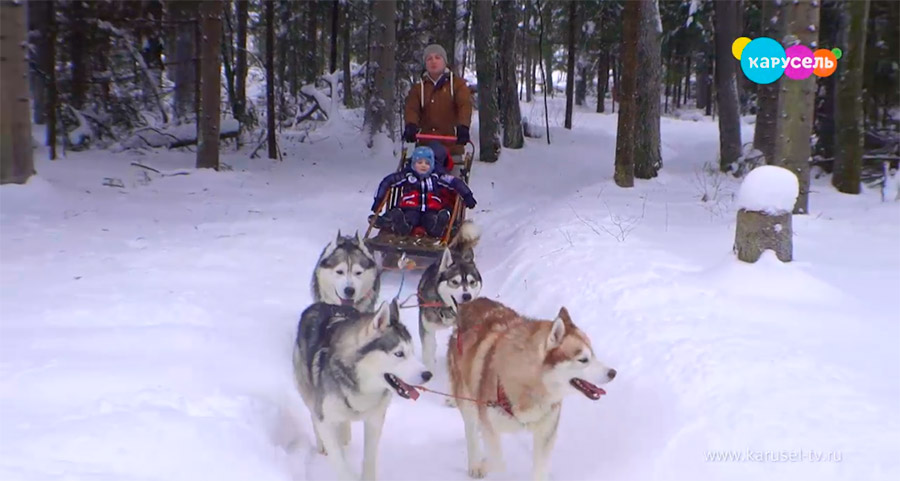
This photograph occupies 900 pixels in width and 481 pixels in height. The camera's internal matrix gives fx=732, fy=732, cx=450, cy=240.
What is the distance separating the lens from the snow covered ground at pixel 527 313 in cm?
355

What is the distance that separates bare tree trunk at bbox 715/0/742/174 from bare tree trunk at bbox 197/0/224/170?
978 centimetres

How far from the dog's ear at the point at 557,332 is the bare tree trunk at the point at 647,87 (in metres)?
9.95

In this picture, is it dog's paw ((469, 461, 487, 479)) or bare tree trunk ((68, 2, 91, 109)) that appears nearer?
dog's paw ((469, 461, 487, 479))

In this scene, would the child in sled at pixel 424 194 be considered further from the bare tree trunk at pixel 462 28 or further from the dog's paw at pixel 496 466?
the bare tree trunk at pixel 462 28

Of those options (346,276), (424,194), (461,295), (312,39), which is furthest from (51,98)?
(312,39)

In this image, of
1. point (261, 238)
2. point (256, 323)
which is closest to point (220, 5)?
point (261, 238)

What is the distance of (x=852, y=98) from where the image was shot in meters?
9.63

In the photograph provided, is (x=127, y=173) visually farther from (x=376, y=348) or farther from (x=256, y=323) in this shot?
(x=376, y=348)

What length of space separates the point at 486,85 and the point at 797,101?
10.4 metres

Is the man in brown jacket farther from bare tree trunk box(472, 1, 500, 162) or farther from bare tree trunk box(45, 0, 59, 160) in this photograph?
bare tree trunk box(45, 0, 59, 160)

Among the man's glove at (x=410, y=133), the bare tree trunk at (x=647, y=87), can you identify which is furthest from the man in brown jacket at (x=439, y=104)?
the bare tree trunk at (x=647, y=87)

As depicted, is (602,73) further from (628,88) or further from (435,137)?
(435,137)

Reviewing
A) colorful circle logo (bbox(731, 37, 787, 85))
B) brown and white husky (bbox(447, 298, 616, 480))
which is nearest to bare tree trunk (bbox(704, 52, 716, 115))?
colorful circle logo (bbox(731, 37, 787, 85))

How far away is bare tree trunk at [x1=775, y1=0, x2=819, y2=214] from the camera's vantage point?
6.62 meters
